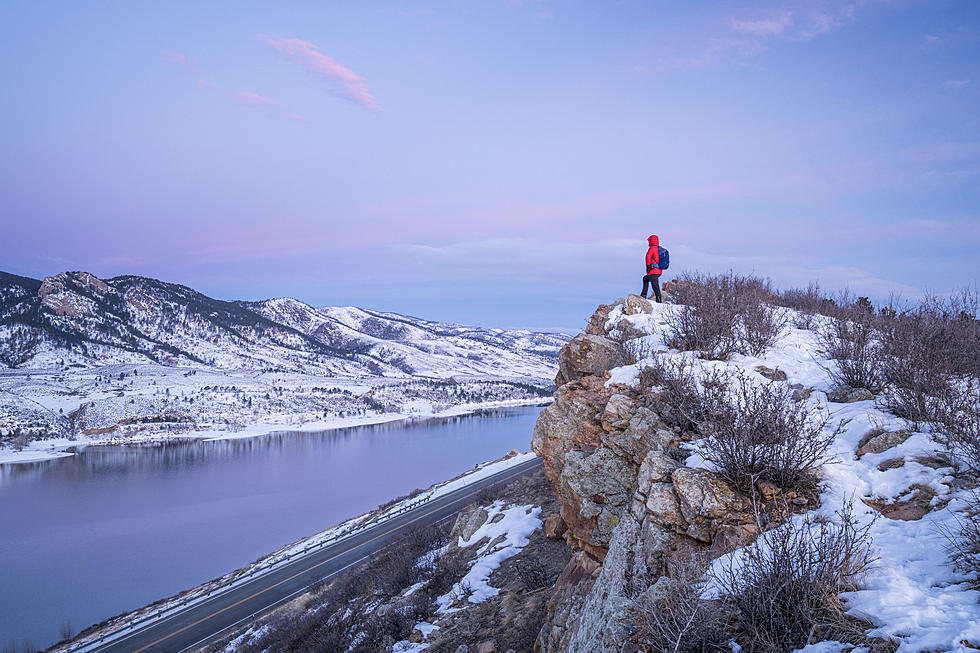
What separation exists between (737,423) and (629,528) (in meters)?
1.39

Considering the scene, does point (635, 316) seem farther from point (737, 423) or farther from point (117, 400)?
point (117, 400)

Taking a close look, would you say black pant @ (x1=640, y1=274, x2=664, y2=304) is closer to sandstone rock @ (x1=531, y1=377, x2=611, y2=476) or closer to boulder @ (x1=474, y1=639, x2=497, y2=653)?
sandstone rock @ (x1=531, y1=377, x2=611, y2=476)

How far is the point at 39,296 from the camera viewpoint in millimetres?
168125

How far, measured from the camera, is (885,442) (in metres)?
4.40

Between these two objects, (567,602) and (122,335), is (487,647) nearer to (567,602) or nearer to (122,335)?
(567,602)

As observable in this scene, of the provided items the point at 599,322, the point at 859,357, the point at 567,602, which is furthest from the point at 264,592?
the point at 859,357

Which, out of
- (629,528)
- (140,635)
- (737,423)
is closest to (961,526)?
(737,423)

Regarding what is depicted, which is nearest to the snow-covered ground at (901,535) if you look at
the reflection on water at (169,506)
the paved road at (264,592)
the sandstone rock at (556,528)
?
the sandstone rock at (556,528)

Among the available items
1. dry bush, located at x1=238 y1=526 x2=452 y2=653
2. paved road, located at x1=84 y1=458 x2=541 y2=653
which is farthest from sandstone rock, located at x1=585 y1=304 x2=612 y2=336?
paved road, located at x1=84 y1=458 x2=541 y2=653

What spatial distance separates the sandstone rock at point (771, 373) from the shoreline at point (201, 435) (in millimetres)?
77913

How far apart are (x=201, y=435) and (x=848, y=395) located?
87798 mm

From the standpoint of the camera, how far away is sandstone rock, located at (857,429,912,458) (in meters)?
4.36

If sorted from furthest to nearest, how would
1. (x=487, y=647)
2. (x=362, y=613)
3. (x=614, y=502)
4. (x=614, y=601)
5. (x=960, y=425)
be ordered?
1. (x=362, y=613)
2. (x=487, y=647)
3. (x=614, y=502)
4. (x=614, y=601)
5. (x=960, y=425)

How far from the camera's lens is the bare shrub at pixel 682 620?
9.21 feet
